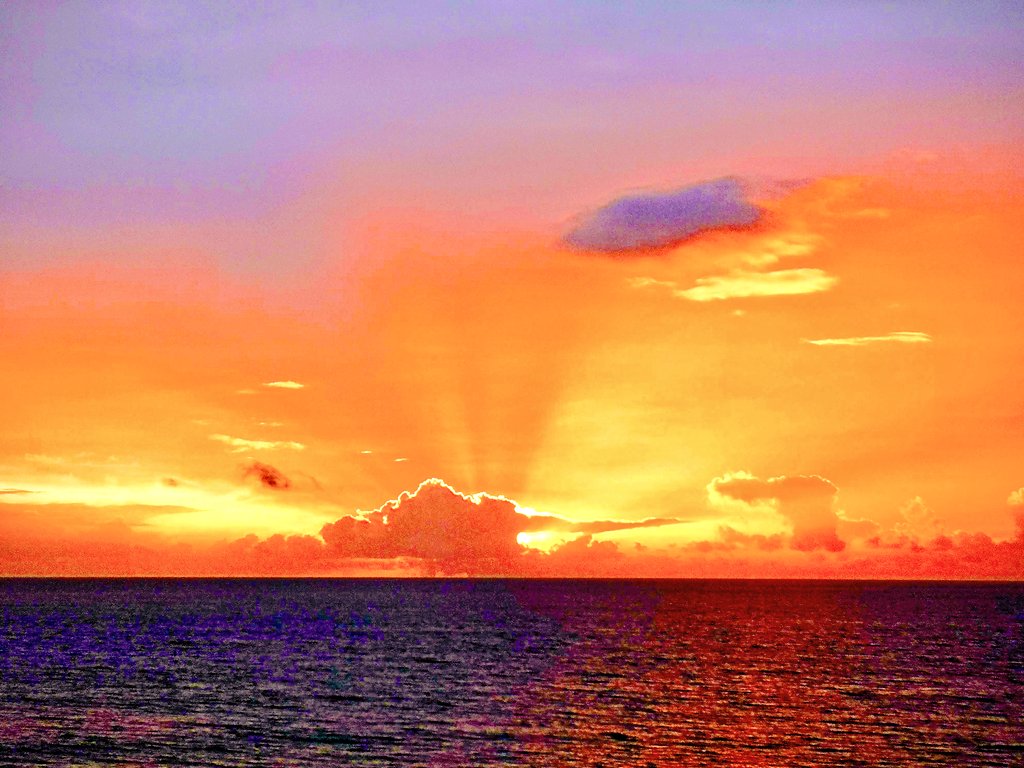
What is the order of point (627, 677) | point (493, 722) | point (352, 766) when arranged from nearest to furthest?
1. point (352, 766)
2. point (493, 722)
3. point (627, 677)

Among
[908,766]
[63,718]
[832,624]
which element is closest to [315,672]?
[63,718]

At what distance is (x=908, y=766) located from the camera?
54.4 metres

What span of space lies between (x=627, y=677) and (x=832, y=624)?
97.5m

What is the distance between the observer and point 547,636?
471ft

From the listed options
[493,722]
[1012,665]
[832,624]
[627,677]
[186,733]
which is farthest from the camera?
[832,624]

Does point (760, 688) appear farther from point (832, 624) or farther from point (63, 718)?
point (832, 624)

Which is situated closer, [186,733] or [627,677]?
[186,733]

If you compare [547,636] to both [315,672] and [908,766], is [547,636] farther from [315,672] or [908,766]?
[908,766]

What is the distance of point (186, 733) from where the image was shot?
2427 inches

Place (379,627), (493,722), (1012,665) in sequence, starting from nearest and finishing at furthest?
(493,722), (1012,665), (379,627)

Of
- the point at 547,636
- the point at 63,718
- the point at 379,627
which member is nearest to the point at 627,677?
the point at 63,718

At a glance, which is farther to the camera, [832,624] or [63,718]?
[832,624]

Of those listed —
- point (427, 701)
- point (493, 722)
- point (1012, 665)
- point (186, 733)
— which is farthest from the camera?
point (1012, 665)

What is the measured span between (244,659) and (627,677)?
39.2 meters
